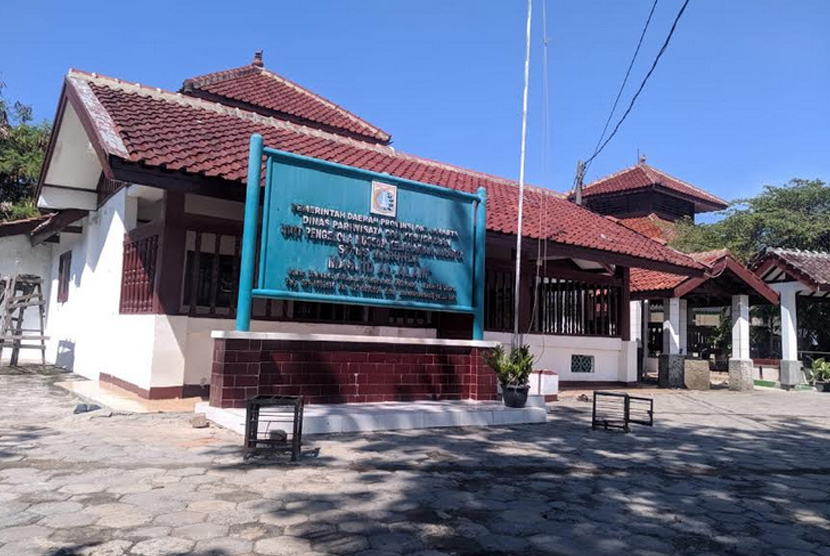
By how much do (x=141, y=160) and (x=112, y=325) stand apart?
12.8ft

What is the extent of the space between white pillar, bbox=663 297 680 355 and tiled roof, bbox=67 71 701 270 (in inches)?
95.7

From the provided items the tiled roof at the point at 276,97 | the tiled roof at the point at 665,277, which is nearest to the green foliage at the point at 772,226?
the tiled roof at the point at 665,277

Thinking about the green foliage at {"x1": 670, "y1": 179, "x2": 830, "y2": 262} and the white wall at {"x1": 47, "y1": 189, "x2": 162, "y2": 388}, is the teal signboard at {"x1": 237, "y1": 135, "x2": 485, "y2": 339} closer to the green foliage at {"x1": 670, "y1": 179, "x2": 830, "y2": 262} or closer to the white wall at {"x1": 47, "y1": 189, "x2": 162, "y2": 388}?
the white wall at {"x1": 47, "y1": 189, "x2": 162, "y2": 388}

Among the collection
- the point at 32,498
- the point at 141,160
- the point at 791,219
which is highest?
the point at 791,219

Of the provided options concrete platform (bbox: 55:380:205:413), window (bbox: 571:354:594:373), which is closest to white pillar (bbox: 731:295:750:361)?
window (bbox: 571:354:594:373)

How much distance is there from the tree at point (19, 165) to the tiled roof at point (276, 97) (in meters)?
7.37

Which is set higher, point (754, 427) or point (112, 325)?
point (112, 325)

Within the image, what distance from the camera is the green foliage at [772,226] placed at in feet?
72.3

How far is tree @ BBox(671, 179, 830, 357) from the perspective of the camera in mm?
18812

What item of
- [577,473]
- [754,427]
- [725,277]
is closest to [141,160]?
[577,473]

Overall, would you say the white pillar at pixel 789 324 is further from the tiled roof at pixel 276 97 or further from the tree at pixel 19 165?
the tree at pixel 19 165

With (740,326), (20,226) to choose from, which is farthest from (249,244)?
(740,326)

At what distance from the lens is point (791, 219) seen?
22516 mm

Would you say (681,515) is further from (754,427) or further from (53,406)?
(53,406)
